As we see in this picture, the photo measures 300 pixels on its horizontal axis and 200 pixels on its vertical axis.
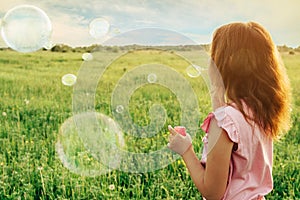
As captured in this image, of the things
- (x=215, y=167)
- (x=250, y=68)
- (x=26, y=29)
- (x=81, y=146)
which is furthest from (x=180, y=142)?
(x=26, y=29)

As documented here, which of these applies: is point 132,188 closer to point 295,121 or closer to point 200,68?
point 200,68

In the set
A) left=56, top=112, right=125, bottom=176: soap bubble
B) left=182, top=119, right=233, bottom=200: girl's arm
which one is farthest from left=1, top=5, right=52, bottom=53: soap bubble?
left=182, top=119, right=233, bottom=200: girl's arm

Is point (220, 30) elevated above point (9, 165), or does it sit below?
above

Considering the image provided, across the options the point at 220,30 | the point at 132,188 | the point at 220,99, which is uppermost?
the point at 220,30

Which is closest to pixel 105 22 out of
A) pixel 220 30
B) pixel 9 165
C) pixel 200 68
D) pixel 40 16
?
pixel 40 16

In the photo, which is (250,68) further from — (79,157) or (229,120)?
(79,157)

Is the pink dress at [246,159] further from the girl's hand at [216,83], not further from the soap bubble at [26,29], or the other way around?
the soap bubble at [26,29]

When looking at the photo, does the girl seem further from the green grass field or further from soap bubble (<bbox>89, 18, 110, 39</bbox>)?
soap bubble (<bbox>89, 18, 110, 39</bbox>)

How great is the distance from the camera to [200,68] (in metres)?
1.79

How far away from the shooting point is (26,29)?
13.8 ft

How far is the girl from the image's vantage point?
1.39 m

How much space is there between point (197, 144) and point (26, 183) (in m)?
1.12

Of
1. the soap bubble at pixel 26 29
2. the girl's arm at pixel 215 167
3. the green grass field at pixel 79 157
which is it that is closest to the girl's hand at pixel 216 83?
the girl's arm at pixel 215 167

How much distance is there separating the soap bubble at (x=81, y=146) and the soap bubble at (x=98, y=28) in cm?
56
